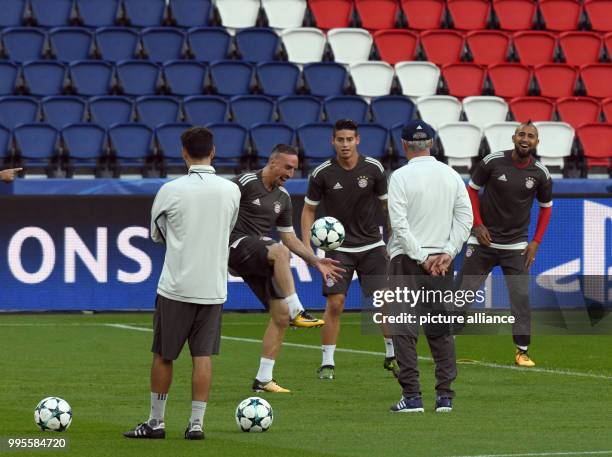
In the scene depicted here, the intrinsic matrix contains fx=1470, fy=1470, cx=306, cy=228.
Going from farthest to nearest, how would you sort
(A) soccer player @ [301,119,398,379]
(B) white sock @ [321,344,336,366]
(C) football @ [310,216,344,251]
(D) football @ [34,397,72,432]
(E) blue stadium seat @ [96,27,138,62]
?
(E) blue stadium seat @ [96,27,138,62], (A) soccer player @ [301,119,398,379], (B) white sock @ [321,344,336,366], (C) football @ [310,216,344,251], (D) football @ [34,397,72,432]

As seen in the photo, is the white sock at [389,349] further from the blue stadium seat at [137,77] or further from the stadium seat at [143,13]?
the stadium seat at [143,13]

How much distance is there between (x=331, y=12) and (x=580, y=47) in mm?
4503

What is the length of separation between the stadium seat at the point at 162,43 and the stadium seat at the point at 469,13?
5416mm

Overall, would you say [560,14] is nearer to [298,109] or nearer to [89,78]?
[298,109]

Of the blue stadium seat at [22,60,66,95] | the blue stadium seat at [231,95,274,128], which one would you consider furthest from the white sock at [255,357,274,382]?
the blue stadium seat at [22,60,66,95]

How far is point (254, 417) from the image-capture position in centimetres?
936

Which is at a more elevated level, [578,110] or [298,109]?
[578,110]

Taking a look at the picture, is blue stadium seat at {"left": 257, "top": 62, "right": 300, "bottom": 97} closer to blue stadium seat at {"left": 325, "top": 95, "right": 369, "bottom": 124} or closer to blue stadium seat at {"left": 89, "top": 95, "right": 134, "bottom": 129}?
blue stadium seat at {"left": 325, "top": 95, "right": 369, "bottom": 124}

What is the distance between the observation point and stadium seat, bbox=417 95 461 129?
23.6 meters

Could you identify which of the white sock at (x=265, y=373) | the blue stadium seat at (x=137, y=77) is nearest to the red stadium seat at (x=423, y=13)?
the blue stadium seat at (x=137, y=77)

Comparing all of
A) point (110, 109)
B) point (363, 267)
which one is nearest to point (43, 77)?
point (110, 109)

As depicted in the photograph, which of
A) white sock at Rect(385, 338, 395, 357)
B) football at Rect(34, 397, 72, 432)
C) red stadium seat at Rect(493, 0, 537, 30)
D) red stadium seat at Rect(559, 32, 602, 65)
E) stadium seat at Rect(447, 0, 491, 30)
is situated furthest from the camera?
red stadium seat at Rect(493, 0, 537, 30)

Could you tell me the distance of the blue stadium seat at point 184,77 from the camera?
22.9 meters

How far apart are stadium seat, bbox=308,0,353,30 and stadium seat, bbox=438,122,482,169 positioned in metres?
4.09
